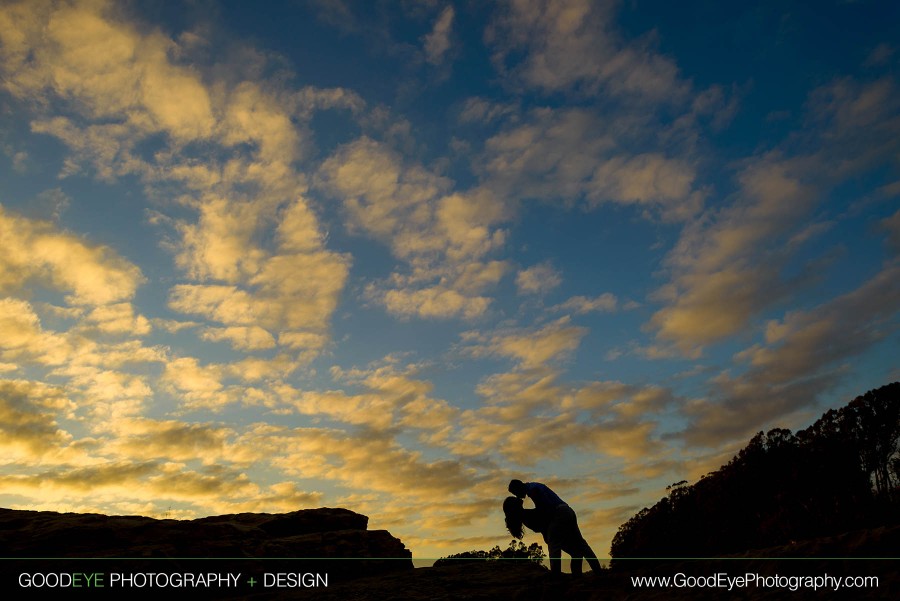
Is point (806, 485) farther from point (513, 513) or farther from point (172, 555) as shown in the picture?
point (172, 555)

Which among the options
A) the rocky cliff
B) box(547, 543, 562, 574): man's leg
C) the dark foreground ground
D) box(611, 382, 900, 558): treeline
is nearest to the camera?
the dark foreground ground

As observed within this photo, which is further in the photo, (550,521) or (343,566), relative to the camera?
(343,566)

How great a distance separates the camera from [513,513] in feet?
31.7

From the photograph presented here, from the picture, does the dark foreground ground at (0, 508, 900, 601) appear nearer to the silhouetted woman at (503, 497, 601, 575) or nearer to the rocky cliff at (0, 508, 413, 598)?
the rocky cliff at (0, 508, 413, 598)

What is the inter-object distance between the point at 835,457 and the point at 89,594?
36.9 meters

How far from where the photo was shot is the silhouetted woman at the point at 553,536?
934cm

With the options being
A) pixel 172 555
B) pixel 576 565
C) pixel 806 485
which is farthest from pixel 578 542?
pixel 806 485

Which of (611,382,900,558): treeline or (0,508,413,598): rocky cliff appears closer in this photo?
(0,508,413,598): rocky cliff

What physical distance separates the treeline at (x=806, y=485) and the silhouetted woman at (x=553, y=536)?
20948mm

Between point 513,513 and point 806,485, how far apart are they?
106ft

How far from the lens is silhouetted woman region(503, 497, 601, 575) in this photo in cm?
934

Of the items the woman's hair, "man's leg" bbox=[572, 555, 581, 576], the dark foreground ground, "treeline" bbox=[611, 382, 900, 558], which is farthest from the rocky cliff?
"treeline" bbox=[611, 382, 900, 558]

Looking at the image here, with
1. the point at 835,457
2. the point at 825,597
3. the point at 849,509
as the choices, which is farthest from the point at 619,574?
the point at 835,457

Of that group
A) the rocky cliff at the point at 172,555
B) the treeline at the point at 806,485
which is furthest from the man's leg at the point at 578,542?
the treeline at the point at 806,485
